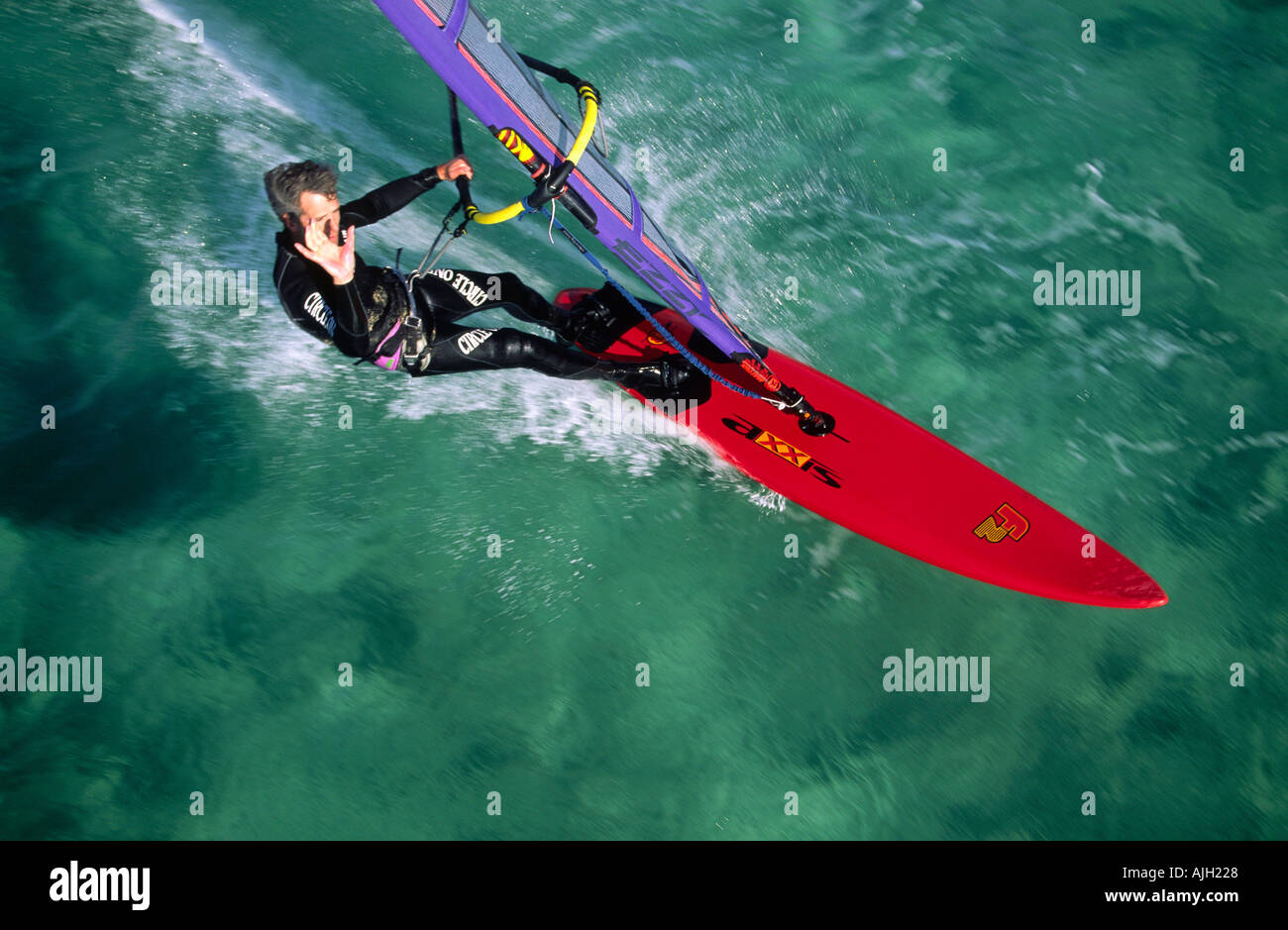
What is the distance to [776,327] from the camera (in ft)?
22.6

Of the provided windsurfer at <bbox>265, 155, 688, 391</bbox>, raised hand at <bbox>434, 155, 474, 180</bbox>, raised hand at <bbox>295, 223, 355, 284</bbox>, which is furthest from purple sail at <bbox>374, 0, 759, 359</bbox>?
raised hand at <bbox>295, 223, 355, 284</bbox>

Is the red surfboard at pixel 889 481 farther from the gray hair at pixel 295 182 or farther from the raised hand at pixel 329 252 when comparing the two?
the gray hair at pixel 295 182

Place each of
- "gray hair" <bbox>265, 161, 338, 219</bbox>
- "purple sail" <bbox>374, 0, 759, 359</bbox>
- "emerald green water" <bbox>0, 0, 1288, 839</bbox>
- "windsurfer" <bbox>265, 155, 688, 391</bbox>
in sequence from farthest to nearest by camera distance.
A: "emerald green water" <bbox>0, 0, 1288, 839</bbox>, "windsurfer" <bbox>265, 155, 688, 391</bbox>, "gray hair" <bbox>265, 161, 338, 219</bbox>, "purple sail" <bbox>374, 0, 759, 359</bbox>

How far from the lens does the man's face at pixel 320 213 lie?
12.0ft

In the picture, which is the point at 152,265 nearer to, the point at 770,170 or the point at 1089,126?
the point at 770,170

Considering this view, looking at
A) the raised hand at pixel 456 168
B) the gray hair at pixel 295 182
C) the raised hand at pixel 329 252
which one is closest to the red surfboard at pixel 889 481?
the raised hand at pixel 456 168

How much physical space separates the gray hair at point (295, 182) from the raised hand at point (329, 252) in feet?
0.41

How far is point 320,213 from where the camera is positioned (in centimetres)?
373

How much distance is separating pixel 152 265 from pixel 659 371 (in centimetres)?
409

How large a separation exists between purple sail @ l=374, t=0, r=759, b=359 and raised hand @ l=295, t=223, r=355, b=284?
856 millimetres

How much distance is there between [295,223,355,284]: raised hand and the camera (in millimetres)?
3791

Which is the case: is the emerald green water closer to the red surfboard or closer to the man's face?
the red surfboard
